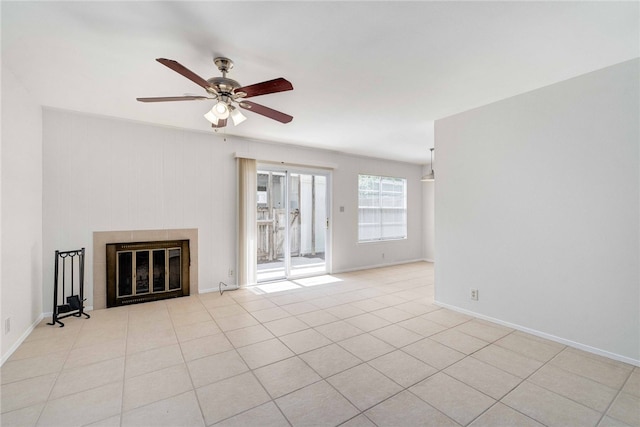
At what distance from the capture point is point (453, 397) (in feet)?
6.56

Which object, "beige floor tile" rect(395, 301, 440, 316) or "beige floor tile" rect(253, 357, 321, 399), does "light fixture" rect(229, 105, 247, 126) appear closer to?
"beige floor tile" rect(253, 357, 321, 399)

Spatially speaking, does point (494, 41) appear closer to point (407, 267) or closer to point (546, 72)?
point (546, 72)

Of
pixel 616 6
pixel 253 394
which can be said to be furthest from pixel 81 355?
pixel 616 6

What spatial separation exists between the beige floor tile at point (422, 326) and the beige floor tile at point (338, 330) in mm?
596

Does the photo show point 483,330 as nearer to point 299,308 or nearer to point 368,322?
point 368,322

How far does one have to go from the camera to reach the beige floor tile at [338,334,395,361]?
260 cm

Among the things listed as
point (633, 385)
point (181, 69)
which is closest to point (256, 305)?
point (181, 69)

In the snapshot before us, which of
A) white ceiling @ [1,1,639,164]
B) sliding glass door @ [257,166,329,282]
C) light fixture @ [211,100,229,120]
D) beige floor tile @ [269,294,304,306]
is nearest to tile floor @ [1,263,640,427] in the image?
beige floor tile @ [269,294,304,306]

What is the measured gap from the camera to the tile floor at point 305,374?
5.99 feet

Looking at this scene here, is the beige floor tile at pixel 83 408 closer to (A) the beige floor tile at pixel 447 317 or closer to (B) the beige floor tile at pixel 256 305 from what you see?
(B) the beige floor tile at pixel 256 305

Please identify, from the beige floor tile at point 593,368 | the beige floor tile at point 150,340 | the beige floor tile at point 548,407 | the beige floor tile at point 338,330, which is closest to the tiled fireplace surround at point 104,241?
the beige floor tile at point 150,340

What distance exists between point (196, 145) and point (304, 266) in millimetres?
3074

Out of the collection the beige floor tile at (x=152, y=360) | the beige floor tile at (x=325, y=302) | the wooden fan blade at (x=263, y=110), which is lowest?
the beige floor tile at (x=152, y=360)

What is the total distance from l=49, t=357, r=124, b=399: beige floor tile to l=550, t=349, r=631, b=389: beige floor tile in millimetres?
3706
